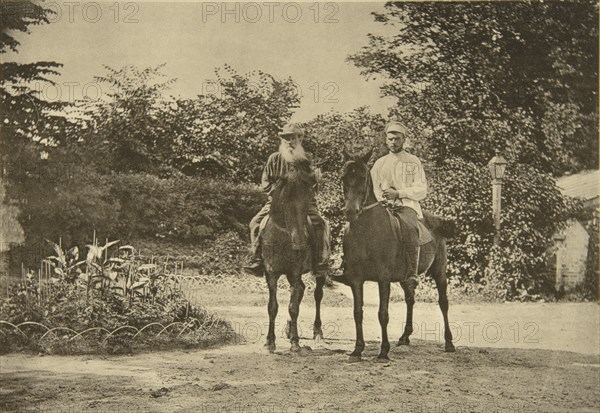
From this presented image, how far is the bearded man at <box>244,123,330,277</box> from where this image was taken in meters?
3.52

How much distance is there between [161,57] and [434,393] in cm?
254

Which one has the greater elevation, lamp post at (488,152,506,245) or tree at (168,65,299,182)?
tree at (168,65,299,182)

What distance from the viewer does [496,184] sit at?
3.92 m

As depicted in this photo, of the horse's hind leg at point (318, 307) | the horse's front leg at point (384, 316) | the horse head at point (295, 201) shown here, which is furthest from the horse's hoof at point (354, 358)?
the horse head at point (295, 201)

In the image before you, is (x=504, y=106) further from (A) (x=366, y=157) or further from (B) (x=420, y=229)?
(A) (x=366, y=157)

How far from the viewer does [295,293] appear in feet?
11.9

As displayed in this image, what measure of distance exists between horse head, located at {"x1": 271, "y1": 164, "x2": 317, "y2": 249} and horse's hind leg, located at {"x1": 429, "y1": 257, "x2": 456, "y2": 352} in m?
0.95

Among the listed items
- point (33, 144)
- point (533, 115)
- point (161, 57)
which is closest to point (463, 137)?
point (533, 115)

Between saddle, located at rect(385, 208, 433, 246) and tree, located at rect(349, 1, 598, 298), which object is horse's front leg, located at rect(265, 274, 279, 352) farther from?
tree, located at rect(349, 1, 598, 298)

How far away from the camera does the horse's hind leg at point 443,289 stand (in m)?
3.74

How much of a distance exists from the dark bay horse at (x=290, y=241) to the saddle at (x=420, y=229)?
52cm

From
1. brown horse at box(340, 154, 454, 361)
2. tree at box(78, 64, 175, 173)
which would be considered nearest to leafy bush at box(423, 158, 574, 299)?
brown horse at box(340, 154, 454, 361)

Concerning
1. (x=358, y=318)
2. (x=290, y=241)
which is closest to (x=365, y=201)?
(x=290, y=241)

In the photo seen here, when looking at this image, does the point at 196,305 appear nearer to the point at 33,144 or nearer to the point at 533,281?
the point at 33,144
